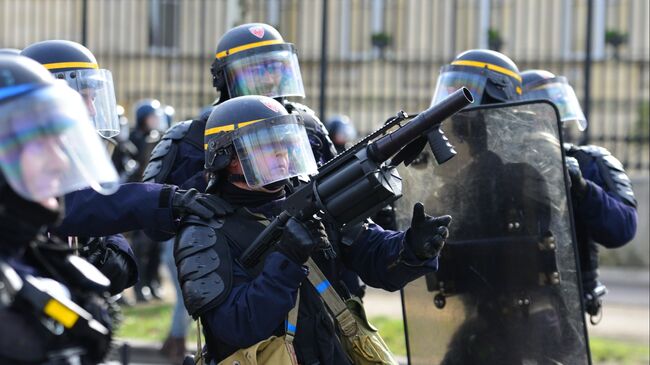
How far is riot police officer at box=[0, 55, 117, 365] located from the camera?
2.99 m

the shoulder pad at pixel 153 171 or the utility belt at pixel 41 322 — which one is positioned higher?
the utility belt at pixel 41 322

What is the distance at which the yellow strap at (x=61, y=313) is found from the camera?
2.99 m

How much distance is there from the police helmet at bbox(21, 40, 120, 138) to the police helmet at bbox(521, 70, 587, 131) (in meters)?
1.93

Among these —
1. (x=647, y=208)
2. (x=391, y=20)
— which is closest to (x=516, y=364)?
(x=647, y=208)

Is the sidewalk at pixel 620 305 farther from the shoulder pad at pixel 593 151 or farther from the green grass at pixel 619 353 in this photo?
the shoulder pad at pixel 593 151

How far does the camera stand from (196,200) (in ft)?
14.4

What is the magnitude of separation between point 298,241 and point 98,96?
4.86 feet

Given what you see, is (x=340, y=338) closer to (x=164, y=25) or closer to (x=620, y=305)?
(x=620, y=305)

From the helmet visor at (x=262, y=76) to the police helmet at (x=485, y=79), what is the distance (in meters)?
0.61

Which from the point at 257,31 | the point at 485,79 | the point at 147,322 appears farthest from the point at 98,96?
the point at 147,322

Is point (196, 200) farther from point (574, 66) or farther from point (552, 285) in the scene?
point (574, 66)

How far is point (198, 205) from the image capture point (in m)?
4.36

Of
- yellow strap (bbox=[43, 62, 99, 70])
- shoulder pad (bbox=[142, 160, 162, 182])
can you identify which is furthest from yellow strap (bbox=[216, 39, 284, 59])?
yellow strap (bbox=[43, 62, 99, 70])

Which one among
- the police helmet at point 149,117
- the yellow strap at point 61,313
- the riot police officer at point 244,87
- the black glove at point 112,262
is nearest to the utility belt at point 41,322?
the yellow strap at point 61,313
